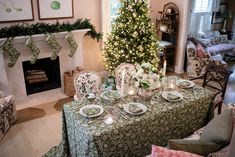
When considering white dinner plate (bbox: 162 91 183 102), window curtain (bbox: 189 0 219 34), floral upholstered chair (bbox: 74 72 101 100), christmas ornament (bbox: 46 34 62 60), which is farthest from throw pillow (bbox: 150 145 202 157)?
window curtain (bbox: 189 0 219 34)

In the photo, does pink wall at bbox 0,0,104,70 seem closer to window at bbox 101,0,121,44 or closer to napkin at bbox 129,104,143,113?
window at bbox 101,0,121,44

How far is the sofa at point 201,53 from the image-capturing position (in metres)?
5.76

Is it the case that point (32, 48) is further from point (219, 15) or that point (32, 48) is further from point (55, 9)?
point (219, 15)

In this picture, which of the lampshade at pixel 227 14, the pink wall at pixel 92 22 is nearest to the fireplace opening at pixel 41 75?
the pink wall at pixel 92 22

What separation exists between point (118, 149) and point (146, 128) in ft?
1.26

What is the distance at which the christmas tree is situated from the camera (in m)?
4.68

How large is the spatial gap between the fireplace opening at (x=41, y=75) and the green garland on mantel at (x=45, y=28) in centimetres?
77

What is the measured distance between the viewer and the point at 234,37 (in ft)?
25.2

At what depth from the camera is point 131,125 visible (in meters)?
2.45

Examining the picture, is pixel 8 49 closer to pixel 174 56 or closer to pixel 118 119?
pixel 118 119

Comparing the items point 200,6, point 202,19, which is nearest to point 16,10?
point 200,6

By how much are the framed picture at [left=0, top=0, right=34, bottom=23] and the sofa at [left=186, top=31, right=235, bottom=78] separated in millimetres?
3790

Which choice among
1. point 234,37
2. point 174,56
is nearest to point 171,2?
point 174,56

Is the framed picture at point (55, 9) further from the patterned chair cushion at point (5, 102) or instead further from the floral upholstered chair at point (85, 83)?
the floral upholstered chair at point (85, 83)
